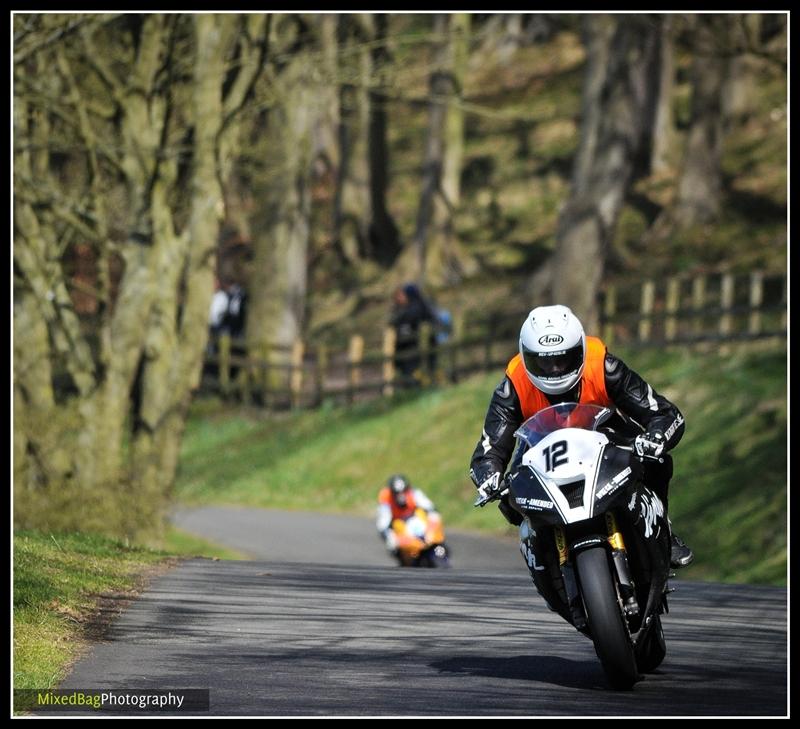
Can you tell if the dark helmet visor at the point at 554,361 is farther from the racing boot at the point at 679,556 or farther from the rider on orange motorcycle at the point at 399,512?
the rider on orange motorcycle at the point at 399,512

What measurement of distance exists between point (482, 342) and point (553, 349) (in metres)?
24.4

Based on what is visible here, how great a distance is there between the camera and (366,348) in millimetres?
43594

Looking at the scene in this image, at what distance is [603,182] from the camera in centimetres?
3142

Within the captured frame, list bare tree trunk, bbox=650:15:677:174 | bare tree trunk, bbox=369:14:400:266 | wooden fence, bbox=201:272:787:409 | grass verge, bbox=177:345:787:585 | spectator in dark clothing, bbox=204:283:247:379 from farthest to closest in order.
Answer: bare tree trunk, bbox=369:14:400:266 → bare tree trunk, bbox=650:15:677:174 → spectator in dark clothing, bbox=204:283:247:379 → wooden fence, bbox=201:272:787:409 → grass verge, bbox=177:345:787:585

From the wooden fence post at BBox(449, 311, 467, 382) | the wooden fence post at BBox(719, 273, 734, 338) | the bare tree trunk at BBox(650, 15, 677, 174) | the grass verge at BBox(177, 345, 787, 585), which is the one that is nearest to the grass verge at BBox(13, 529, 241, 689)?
the grass verge at BBox(177, 345, 787, 585)

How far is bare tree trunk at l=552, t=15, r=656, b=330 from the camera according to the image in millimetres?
30812

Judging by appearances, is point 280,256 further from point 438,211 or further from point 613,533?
point 613,533

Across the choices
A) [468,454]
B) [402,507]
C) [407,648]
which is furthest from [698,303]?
[407,648]

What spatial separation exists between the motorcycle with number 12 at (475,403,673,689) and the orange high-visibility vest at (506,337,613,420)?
0.26 m

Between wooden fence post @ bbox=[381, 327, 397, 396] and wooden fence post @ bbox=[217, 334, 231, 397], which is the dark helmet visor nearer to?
wooden fence post @ bbox=[381, 327, 397, 396]

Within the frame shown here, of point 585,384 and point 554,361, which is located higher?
point 554,361

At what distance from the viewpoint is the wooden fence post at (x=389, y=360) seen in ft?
115
